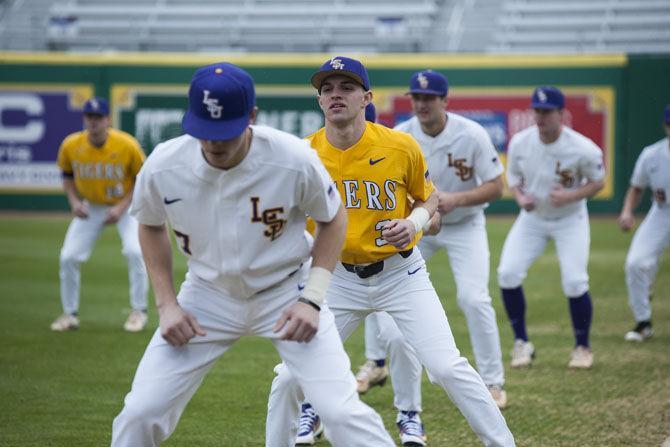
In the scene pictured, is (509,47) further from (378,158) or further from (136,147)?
(378,158)

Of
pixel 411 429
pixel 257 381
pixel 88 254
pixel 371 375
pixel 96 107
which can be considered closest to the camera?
pixel 411 429

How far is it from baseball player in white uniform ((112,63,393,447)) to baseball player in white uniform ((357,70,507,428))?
291 centimetres

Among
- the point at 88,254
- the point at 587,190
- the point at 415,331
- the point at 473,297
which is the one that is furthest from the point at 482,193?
the point at 88,254

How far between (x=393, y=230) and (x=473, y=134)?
2889 millimetres

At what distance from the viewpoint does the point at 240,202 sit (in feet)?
15.0

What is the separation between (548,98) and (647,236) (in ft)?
9.16

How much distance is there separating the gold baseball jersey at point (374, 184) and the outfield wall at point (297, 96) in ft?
56.7

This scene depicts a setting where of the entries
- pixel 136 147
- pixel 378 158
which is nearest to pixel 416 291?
pixel 378 158

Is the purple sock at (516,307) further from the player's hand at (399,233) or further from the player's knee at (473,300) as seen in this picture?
the player's hand at (399,233)

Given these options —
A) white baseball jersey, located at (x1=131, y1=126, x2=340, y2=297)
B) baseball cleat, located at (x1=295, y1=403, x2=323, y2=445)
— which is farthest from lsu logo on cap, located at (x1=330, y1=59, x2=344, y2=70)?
baseball cleat, located at (x1=295, y1=403, x2=323, y2=445)

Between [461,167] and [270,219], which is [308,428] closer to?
[461,167]

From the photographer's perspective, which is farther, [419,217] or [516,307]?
[516,307]

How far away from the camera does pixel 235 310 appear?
4734mm

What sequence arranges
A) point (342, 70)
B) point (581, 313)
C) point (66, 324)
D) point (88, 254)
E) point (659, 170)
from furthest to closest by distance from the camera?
1. point (88, 254)
2. point (66, 324)
3. point (659, 170)
4. point (581, 313)
5. point (342, 70)
